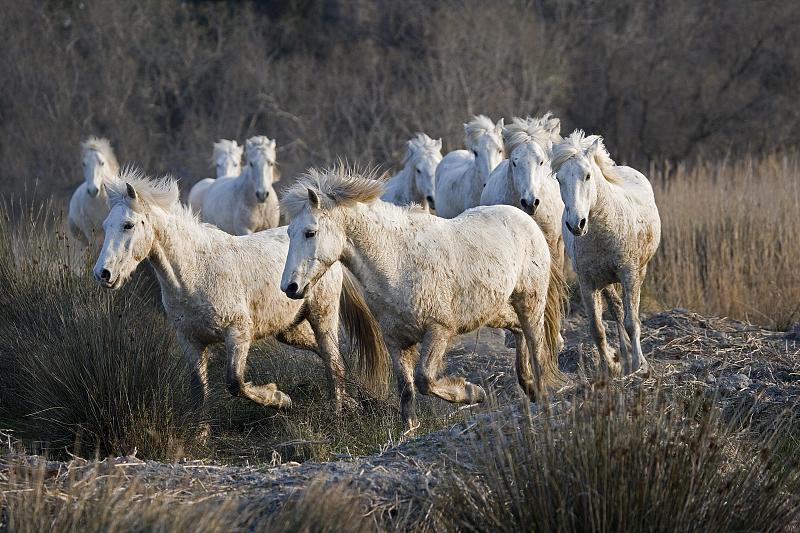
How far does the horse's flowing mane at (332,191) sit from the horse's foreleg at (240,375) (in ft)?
3.69

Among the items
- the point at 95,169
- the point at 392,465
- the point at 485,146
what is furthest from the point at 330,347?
the point at 95,169

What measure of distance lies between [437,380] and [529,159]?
2.72 m

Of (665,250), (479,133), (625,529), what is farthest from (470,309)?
(665,250)

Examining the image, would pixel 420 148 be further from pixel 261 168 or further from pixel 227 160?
pixel 227 160

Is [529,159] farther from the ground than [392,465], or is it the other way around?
[529,159]

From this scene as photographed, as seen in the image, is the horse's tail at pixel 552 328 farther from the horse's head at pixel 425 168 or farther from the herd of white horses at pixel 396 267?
the horse's head at pixel 425 168

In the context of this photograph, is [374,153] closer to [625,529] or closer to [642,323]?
[642,323]

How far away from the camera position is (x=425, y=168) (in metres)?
12.7

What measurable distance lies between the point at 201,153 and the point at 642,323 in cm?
1882

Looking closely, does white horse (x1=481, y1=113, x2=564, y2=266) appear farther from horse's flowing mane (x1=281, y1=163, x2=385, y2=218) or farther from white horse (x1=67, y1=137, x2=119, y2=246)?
white horse (x1=67, y1=137, x2=119, y2=246)

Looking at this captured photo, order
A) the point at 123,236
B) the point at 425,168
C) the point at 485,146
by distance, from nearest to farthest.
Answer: the point at 123,236 → the point at 485,146 → the point at 425,168

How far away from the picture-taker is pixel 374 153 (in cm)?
2636

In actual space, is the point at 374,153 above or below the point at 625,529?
below

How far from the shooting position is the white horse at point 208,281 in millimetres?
7000
